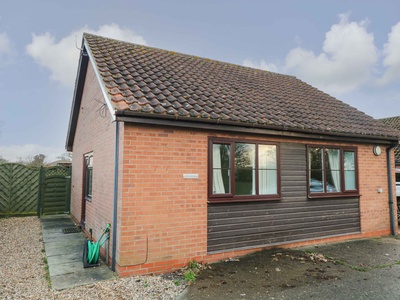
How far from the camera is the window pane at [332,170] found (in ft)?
24.6

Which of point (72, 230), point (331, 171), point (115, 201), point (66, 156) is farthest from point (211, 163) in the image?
point (66, 156)

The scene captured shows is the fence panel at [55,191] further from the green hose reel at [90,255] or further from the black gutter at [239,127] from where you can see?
the black gutter at [239,127]

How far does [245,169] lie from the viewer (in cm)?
623

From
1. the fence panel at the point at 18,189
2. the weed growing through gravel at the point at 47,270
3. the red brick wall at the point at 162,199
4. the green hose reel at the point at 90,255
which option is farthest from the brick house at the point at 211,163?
the fence panel at the point at 18,189

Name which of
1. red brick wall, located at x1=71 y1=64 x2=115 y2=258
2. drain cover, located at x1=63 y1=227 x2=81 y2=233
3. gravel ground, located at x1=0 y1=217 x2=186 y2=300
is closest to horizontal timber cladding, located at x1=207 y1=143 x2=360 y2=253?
gravel ground, located at x1=0 y1=217 x2=186 y2=300

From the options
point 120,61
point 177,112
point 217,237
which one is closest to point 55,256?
point 217,237

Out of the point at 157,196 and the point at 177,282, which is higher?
the point at 157,196

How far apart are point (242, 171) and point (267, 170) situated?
0.77 metres

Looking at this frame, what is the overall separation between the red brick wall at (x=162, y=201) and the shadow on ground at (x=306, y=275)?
2.53ft

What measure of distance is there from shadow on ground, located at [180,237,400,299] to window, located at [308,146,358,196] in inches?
63.5

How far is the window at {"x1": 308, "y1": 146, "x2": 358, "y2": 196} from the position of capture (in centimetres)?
725

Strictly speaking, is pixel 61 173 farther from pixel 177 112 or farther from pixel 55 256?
pixel 177 112

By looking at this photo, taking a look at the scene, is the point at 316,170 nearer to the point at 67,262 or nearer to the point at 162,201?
the point at 162,201

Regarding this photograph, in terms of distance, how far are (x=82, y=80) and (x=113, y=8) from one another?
357 cm
